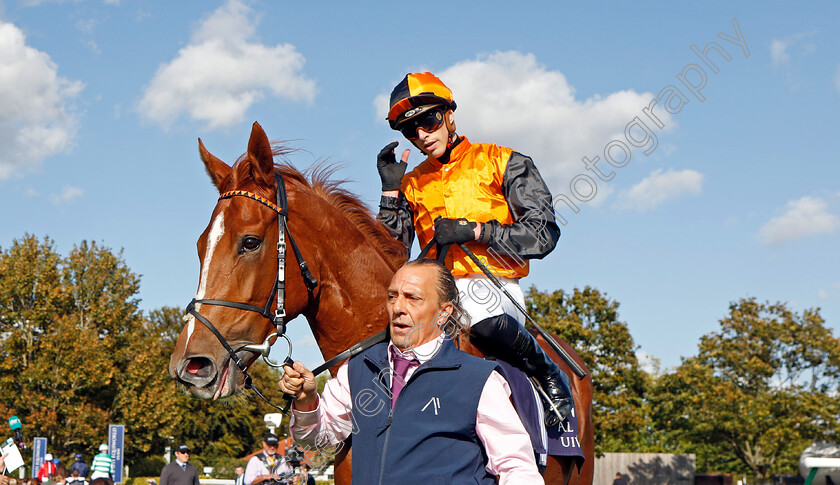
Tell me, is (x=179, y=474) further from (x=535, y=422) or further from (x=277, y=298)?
(x=535, y=422)

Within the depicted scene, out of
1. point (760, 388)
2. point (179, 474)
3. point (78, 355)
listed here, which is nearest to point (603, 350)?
point (760, 388)

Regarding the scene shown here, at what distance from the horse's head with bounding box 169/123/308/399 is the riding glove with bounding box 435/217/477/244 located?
754 millimetres

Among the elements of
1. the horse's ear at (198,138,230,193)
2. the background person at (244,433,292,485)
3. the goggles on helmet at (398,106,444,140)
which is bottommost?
the background person at (244,433,292,485)

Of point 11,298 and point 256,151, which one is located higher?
point 11,298

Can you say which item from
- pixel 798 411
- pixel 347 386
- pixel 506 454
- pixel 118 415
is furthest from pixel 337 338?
pixel 118 415

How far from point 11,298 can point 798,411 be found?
122ft

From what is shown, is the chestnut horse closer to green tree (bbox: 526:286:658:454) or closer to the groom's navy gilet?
the groom's navy gilet

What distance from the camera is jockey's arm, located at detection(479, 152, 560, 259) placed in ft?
12.1

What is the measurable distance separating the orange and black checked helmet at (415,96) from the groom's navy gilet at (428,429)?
1.77 m

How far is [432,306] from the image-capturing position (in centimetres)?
263

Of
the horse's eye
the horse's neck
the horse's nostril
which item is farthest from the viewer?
the horse's neck

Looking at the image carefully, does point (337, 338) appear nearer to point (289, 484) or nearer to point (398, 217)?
point (398, 217)

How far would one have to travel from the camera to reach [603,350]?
1139 inches

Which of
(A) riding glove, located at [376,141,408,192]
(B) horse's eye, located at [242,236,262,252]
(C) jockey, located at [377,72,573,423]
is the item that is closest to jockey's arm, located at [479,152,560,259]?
(C) jockey, located at [377,72,573,423]
